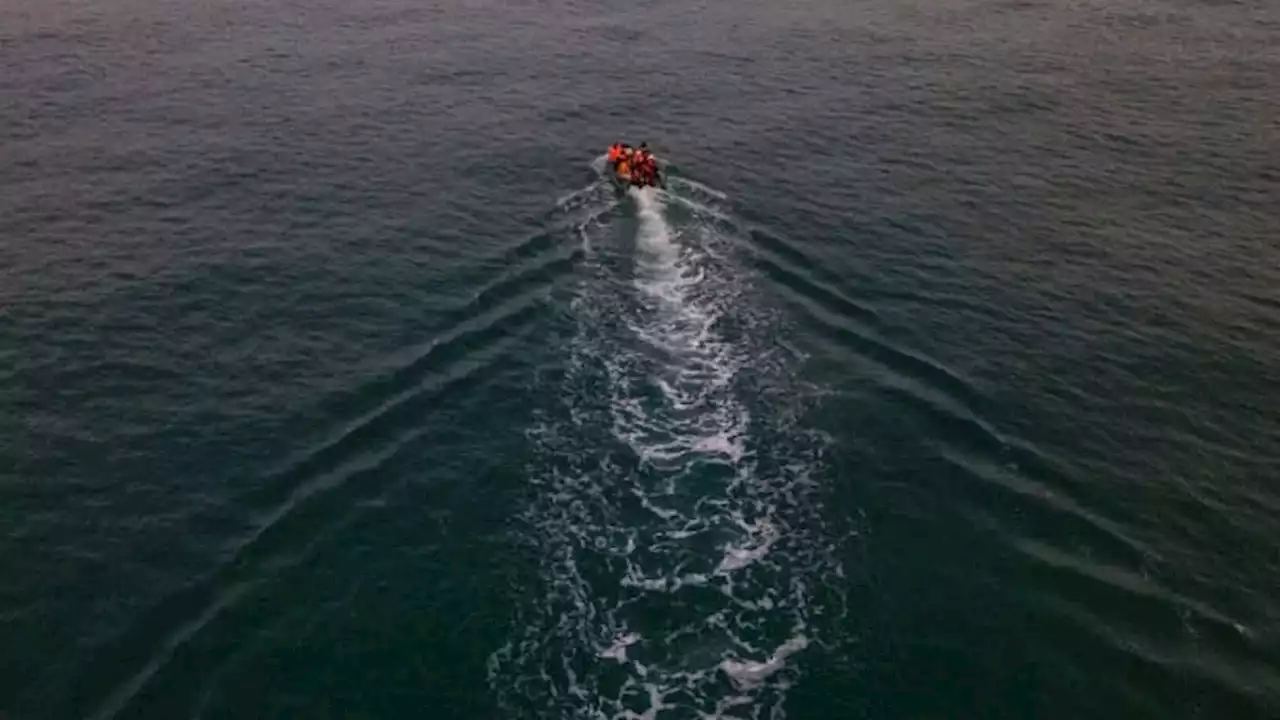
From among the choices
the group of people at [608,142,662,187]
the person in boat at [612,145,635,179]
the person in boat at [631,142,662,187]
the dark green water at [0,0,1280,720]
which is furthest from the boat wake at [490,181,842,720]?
the person in boat at [612,145,635,179]

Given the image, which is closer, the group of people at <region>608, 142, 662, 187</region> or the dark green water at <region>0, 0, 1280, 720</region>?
the dark green water at <region>0, 0, 1280, 720</region>

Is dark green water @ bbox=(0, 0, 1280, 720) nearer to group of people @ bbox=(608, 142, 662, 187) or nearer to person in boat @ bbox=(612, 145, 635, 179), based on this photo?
person in boat @ bbox=(612, 145, 635, 179)

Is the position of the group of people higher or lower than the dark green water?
higher

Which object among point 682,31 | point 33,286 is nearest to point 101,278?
point 33,286

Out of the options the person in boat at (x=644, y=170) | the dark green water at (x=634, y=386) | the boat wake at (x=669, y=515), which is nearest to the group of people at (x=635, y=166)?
the person in boat at (x=644, y=170)

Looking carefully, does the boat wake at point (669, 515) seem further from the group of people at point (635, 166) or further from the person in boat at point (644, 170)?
the group of people at point (635, 166)

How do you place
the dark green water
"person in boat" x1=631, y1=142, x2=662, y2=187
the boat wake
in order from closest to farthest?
the boat wake, the dark green water, "person in boat" x1=631, y1=142, x2=662, y2=187

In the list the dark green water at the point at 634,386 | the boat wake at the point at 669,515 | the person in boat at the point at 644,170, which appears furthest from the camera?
the person in boat at the point at 644,170

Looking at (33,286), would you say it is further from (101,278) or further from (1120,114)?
(1120,114)
